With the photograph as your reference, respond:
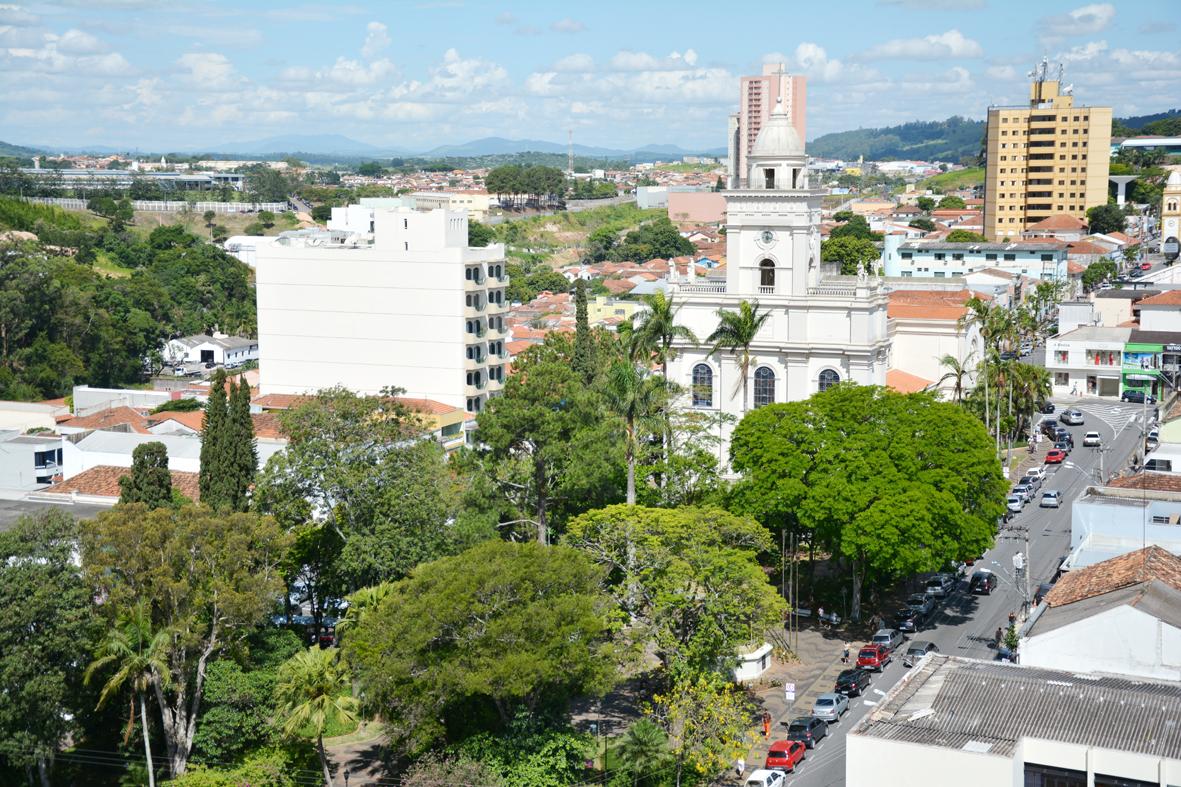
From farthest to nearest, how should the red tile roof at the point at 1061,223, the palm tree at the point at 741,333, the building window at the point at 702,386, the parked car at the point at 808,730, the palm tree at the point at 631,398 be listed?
the red tile roof at the point at 1061,223 → the building window at the point at 702,386 → the palm tree at the point at 741,333 → the palm tree at the point at 631,398 → the parked car at the point at 808,730

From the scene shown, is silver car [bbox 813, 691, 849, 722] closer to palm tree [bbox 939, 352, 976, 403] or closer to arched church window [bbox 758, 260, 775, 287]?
arched church window [bbox 758, 260, 775, 287]

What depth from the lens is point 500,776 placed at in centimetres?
2841

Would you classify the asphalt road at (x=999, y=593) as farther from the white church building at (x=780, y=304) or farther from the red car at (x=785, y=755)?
the white church building at (x=780, y=304)

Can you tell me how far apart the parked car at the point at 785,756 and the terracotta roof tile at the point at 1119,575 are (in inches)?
302

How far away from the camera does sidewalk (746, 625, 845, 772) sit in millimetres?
31844

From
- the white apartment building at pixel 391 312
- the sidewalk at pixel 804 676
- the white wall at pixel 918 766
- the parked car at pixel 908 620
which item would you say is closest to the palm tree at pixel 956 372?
the parked car at pixel 908 620

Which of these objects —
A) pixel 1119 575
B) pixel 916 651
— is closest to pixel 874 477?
pixel 916 651

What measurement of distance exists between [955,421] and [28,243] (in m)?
76.4

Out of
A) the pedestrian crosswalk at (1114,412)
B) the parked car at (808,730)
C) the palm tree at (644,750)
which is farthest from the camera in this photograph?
the pedestrian crosswalk at (1114,412)

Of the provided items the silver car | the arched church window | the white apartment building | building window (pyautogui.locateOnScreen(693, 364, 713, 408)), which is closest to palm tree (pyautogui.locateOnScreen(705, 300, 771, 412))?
building window (pyautogui.locateOnScreen(693, 364, 713, 408))

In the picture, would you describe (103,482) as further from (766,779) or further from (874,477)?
(766,779)

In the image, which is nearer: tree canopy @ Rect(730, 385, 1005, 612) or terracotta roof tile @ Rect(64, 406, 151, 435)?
tree canopy @ Rect(730, 385, 1005, 612)

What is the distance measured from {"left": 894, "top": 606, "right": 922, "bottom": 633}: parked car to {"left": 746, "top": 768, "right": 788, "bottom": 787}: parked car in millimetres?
10801

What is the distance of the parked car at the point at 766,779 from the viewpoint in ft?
93.3
